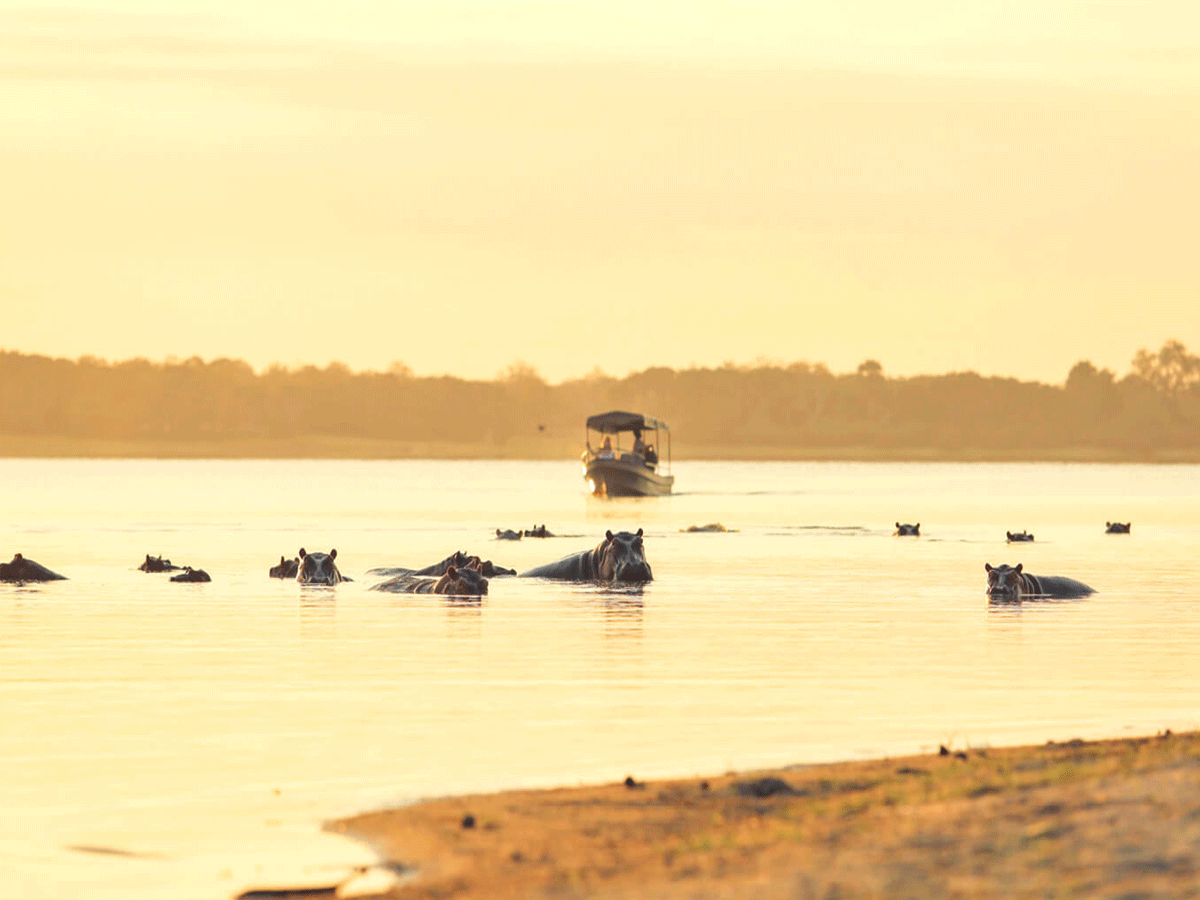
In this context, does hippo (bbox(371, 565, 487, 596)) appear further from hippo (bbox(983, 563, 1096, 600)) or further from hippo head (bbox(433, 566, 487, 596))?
hippo (bbox(983, 563, 1096, 600))

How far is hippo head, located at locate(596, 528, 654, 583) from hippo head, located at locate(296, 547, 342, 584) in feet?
19.8

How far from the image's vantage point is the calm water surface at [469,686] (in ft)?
49.3

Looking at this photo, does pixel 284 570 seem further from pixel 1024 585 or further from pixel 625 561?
pixel 1024 585

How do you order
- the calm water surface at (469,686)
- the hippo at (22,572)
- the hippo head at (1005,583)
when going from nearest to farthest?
the calm water surface at (469,686)
the hippo head at (1005,583)
the hippo at (22,572)

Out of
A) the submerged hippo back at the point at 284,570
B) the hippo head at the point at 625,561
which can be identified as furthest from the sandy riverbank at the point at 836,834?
the submerged hippo back at the point at 284,570

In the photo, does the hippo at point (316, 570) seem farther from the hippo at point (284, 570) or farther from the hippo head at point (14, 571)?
the hippo head at point (14, 571)

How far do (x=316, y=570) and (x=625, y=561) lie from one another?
22.1 feet

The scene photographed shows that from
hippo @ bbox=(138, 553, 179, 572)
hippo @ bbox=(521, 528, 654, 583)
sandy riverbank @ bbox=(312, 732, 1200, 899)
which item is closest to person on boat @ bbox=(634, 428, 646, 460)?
hippo @ bbox=(138, 553, 179, 572)

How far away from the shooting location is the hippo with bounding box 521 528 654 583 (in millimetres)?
42469

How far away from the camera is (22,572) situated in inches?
1681

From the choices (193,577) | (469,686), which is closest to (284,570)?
(193,577)

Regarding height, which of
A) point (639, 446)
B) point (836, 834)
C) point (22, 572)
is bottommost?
point (836, 834)

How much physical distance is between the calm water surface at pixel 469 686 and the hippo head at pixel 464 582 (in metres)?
0.87

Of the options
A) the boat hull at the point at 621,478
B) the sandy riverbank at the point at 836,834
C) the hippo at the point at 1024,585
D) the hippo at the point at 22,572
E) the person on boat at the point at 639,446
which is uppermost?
the person on boat at the point at 639,446
